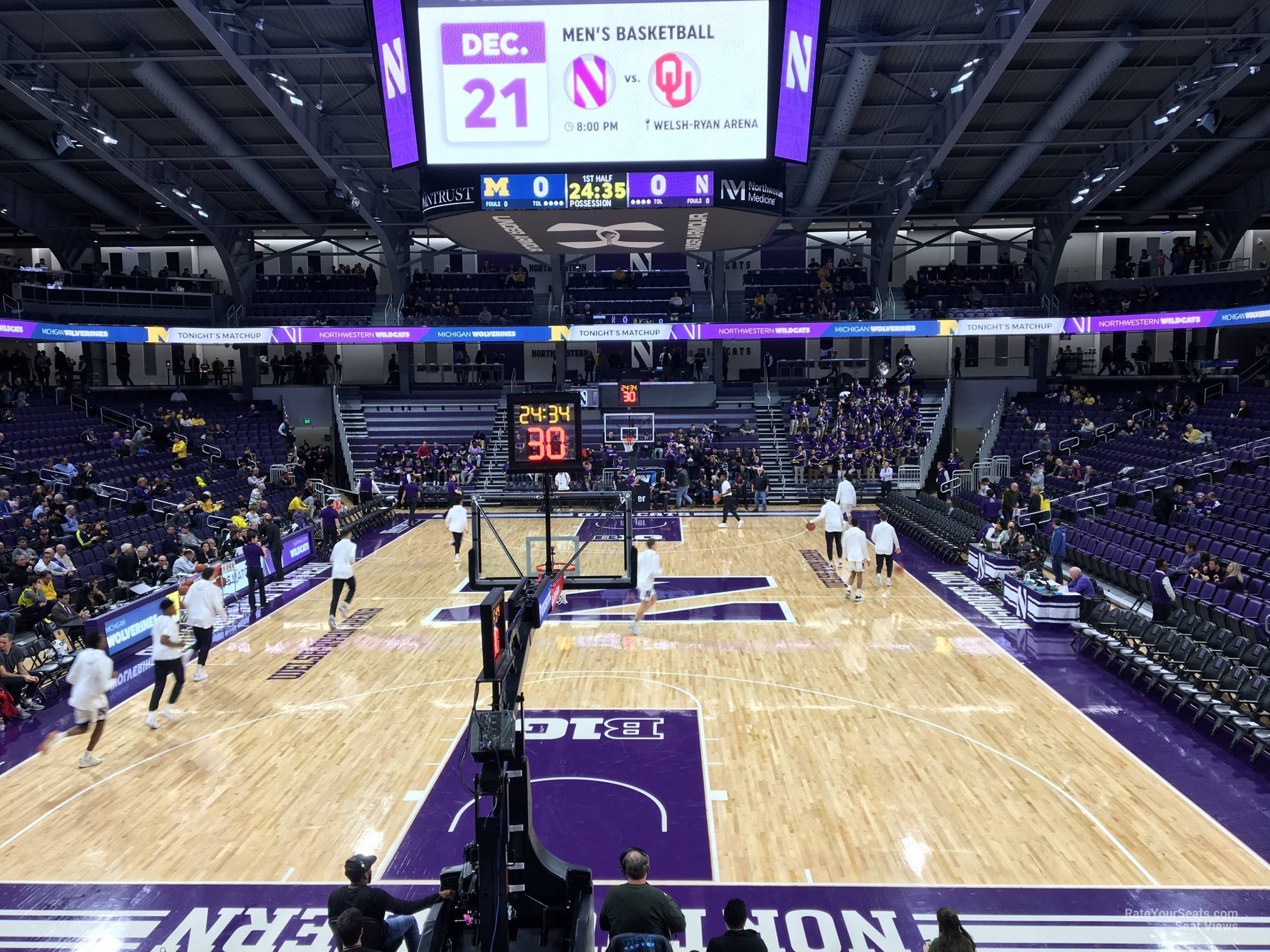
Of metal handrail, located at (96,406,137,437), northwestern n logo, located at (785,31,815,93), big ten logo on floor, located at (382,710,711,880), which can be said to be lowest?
big ten logo on floor, located at (382,710,711,880)

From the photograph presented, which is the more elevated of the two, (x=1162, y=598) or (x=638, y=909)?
(x=638, y=909)

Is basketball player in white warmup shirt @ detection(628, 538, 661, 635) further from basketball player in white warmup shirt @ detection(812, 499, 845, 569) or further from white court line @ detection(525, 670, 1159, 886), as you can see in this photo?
basketball player in white warmup shirt @ detection(812, 499, 845, 569)

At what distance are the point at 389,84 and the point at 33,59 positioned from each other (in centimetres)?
1185

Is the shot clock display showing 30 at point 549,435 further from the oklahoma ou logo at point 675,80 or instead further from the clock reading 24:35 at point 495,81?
the oklahoma ou logo at point 675,80

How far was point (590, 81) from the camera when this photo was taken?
14.0m

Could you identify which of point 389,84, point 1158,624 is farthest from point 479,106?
point 1158,624

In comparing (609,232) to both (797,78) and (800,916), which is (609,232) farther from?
(800,916)

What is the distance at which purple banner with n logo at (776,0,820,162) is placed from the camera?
13.9 meters

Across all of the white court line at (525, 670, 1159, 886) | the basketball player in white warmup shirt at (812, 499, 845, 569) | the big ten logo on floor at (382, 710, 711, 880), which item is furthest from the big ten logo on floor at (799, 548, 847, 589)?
the big ten logo on floor at (382, 710, 711, 880)

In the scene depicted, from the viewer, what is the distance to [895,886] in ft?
23.9

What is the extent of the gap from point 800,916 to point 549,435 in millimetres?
4598

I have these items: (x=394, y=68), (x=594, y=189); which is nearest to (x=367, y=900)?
(x=594, y=189)

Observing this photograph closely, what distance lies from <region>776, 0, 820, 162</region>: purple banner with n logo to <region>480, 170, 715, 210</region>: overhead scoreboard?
4.56 feet

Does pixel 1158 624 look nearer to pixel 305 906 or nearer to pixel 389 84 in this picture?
pixel 305 906
